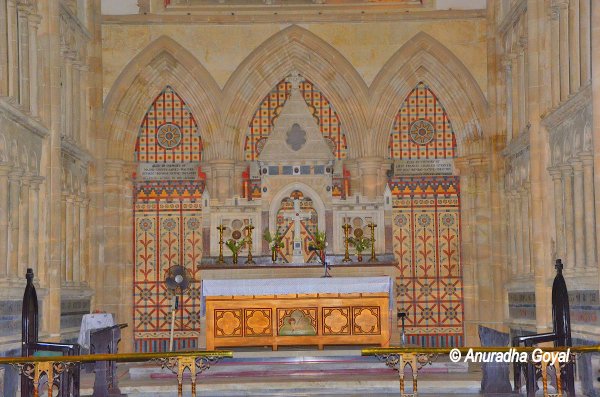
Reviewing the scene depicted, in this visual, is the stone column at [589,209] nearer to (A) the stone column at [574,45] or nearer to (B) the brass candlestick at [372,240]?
(A) the stone column at [574,45]

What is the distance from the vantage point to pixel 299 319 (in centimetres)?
1474

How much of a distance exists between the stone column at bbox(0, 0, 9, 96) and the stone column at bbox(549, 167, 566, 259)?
23.9ft

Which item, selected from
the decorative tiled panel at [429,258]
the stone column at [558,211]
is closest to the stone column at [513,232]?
the decorative tiled panel at [429,258]

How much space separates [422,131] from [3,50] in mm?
8056

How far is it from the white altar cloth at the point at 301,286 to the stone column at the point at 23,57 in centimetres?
358

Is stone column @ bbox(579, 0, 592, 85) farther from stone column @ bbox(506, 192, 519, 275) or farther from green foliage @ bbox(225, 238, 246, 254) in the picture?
green foliage @ bbox(225, 238, 246, 254)

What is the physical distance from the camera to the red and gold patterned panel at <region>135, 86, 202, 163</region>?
18312 mm

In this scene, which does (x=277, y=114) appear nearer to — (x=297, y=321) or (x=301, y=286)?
(x=301, y=286)

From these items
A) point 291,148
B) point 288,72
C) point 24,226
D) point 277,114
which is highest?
point 288,72

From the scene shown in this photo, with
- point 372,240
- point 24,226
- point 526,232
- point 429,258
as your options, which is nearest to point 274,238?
point 372,240

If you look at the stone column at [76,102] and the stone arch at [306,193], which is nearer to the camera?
the stone column at [76,102]

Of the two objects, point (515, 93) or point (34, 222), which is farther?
point (515, 93)

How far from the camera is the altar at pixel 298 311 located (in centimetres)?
1459

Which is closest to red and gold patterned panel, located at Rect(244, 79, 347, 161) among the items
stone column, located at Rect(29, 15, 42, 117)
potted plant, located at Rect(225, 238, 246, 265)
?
potted plant, located at Rect(225, 238, 246, 265)
